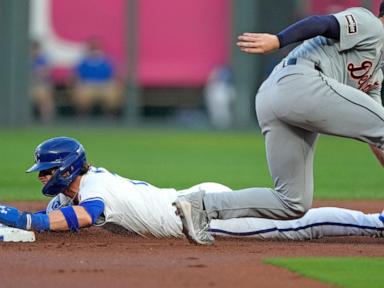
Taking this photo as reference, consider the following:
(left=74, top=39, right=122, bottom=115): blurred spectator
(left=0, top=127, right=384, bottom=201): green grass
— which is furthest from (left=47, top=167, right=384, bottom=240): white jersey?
(left=74, top=39, right=122, bottom=115): blurred spectator

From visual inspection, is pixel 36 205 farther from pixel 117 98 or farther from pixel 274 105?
pixel 117 98

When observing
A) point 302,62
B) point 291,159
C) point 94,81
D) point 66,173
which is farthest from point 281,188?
point 94,81

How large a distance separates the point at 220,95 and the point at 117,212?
Answer: 17.0 m

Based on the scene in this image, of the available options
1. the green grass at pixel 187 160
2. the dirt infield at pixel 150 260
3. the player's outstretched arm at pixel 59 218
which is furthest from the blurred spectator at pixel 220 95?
the player's outstretched arm at pixel 59 218

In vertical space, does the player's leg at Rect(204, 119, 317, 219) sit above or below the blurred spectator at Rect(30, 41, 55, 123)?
above

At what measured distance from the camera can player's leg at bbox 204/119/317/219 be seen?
651 centimetres

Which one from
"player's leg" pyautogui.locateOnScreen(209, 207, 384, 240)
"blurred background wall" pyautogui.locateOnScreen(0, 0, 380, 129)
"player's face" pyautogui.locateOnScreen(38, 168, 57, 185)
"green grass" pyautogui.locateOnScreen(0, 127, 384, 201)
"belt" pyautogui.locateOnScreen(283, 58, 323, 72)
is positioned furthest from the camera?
"blurred background wall" pyautogui.locateOnScreen(0, 0, 380, 129)

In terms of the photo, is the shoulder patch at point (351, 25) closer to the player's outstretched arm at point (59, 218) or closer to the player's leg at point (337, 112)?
the player's leg at point (337, 112)

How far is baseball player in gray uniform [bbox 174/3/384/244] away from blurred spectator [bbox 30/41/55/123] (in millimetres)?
16794

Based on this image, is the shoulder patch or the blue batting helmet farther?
the blue batting helmet

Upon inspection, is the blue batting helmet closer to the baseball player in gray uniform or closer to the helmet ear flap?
the helmet ear flap

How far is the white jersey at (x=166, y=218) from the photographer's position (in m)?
6.73

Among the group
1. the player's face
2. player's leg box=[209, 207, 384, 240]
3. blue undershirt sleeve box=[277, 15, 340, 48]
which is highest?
blue undershirt sleeve box=[277, 15, 340, 48]

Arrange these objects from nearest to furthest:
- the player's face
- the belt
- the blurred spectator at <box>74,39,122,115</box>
A: the belt → the player's face → the blurred spectator at <box>74,39,122,115</box>
